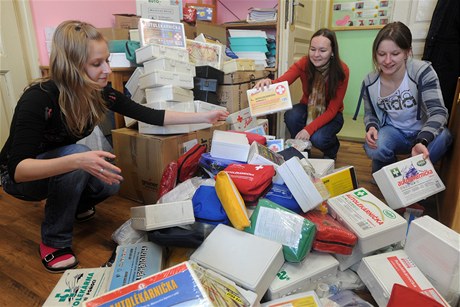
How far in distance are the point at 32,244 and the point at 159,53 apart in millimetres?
1123

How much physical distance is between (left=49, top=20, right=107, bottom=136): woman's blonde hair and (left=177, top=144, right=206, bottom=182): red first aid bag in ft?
1.58

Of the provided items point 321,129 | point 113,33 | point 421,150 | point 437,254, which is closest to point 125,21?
point 113,33

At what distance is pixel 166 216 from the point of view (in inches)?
44.1

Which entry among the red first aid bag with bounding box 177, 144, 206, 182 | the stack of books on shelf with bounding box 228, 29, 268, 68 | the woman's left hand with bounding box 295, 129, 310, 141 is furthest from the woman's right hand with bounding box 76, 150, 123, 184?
the stack of books on shelf with bounding box 228, 29, 268, 68

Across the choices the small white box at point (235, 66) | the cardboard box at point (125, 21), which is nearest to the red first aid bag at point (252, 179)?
the small white box at point (235, 66)

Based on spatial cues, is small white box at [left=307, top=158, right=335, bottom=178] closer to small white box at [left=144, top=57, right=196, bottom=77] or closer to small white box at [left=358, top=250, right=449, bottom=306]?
small white box at [left=358, top=250, right=449, bottom=306]

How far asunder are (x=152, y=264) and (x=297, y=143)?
→ 3.83 ft

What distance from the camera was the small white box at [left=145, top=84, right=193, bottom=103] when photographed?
65.7 inches

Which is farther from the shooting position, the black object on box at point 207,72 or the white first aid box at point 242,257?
the black object on box at point 207,72

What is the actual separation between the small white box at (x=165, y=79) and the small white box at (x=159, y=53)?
11cm

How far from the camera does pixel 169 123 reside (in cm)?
150

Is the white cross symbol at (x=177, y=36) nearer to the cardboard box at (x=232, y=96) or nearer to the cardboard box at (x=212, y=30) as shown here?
the cardboard box at (x=232, y=96)

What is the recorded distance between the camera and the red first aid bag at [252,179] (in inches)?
46.1

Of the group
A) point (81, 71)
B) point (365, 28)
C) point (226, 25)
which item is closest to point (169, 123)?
point (81, 71)
